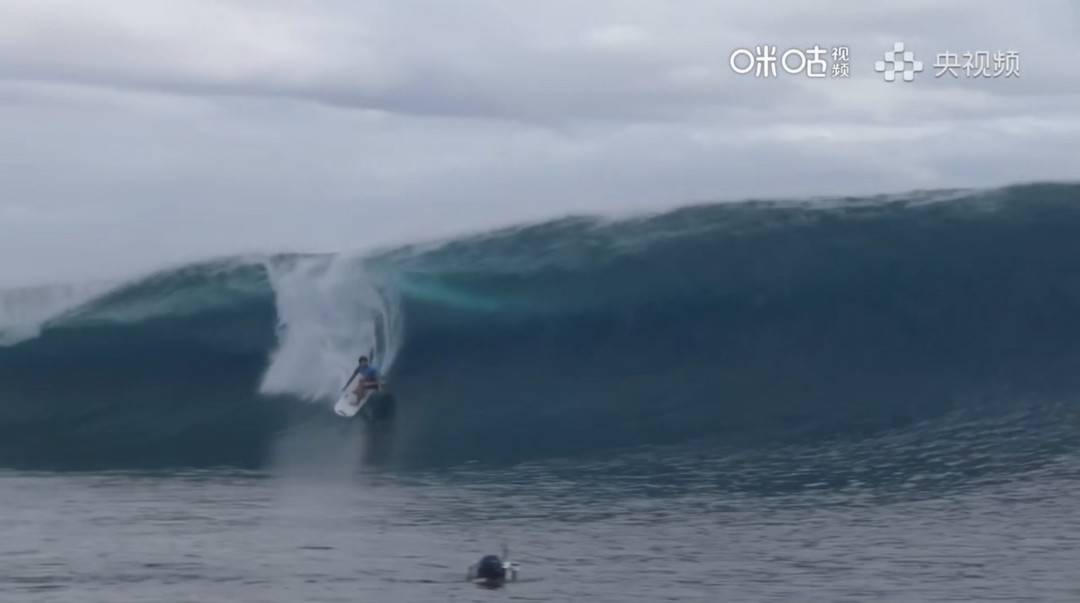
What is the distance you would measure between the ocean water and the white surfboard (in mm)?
284

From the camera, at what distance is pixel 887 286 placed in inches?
763

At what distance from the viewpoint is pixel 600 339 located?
19.0m

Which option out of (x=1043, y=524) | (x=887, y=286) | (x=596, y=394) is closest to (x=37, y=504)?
(x=596, y=394)

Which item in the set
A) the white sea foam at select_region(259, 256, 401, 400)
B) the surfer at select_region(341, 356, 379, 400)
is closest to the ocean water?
the white sea foam at select_region(259, 256, 401, 400)

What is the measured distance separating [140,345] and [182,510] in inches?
268

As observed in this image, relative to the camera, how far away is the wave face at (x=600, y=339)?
16.9 metres

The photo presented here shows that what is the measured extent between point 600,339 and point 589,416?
2004 mm

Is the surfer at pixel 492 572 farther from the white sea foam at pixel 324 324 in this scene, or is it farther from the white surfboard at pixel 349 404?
the white sea foam at pixel 324 324

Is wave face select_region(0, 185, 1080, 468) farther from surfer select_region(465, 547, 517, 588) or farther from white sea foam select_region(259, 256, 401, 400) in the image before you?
surfer select_region(465, 547, 517, 588)

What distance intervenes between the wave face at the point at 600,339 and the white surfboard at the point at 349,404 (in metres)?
0.16

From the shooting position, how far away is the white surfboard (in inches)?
698

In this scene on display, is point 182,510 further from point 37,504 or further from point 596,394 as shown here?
point 596,394

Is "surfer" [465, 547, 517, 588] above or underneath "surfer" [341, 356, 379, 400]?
underneath

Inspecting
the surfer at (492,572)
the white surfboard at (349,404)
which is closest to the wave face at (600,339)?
the white surfboard at (349,404)
